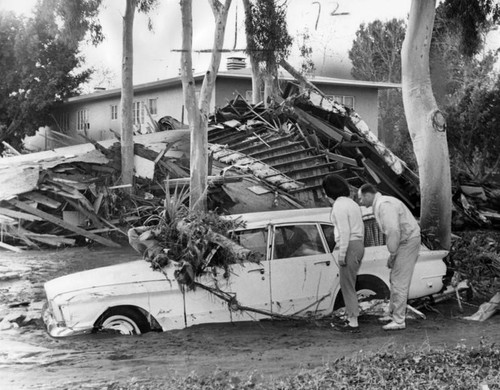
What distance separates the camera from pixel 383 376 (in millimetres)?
5938

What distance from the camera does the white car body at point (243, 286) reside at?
7.96m

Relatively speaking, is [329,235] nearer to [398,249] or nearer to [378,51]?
[398,249]

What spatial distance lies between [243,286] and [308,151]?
1094 cm

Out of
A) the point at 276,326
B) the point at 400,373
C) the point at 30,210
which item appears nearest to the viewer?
the point at 400,373

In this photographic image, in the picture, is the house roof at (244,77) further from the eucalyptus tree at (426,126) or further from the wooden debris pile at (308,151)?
the eucalyptus tree at (426,126)

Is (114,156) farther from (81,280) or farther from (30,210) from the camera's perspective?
(81,280)

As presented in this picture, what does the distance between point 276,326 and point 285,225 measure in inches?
51.1

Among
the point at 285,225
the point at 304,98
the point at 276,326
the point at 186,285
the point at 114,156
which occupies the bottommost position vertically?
the point at 276,326

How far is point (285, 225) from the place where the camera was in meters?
8.88

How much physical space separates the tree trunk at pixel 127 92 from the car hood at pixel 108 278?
450 inches

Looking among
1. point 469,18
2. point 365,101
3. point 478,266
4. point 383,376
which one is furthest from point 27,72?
point 383,376

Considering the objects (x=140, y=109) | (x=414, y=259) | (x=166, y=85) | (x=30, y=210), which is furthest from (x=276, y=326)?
(x=140, y=109)

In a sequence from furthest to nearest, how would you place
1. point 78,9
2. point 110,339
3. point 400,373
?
point 78,9 < point 110,339 < point 400,373

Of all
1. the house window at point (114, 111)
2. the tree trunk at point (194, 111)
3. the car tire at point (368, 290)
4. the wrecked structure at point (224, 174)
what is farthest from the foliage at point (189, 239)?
the house window at point (114, 111)
